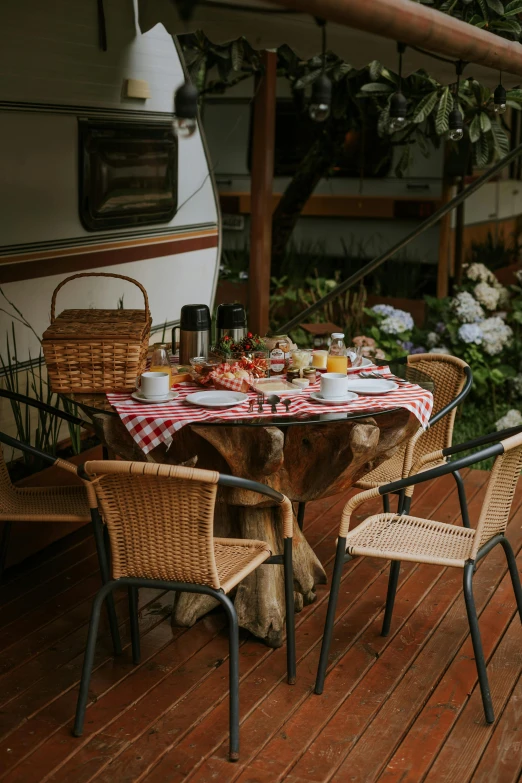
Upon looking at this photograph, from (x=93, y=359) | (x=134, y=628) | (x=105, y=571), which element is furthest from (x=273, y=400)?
(x=134, y=628)

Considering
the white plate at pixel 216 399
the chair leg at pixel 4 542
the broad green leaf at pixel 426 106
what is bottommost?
the chair leg at pixel 4 542

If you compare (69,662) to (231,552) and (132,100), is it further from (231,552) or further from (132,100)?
(132,100)

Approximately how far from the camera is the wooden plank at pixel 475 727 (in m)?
2.79

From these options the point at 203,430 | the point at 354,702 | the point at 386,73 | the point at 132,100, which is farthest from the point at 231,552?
the point at 386,73

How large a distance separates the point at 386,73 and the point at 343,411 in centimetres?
324

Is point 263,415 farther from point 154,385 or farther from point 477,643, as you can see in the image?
point 477,643

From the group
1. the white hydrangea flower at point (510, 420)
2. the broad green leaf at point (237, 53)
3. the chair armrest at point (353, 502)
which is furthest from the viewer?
the white hydrangea flower at point (510, 420)

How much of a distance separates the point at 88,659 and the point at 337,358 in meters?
1.48

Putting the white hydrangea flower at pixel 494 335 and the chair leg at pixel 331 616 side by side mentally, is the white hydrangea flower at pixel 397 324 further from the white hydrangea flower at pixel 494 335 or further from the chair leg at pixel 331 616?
the chair leg at pixel 331 616

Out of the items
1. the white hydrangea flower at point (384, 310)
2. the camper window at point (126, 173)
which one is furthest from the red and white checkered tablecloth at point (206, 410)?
the white hydrangea flower at point (384, 310)

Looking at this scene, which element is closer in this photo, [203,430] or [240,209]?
[203,430]

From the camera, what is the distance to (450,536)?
3266 mm

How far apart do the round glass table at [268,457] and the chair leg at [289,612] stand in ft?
0.94

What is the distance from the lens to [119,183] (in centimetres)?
546
